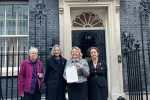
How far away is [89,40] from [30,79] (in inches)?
139

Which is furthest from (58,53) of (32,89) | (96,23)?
(96,23)

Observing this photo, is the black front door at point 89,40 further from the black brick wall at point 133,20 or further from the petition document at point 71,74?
the petition document at point 71,74

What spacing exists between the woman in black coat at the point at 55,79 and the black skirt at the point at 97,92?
637 millimetres

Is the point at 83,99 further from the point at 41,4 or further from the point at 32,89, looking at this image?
the point at 41,4

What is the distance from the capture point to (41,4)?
8000 millimetres

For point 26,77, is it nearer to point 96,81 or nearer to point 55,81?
point 55,81

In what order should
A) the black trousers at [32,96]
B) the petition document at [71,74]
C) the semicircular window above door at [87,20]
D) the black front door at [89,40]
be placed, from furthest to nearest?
the semicircular window above door at [87,20] → the black front door at [89,40] → the black trousers at [32,96] → the petition document at [71,74]

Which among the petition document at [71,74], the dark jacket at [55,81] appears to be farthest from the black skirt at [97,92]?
the dark jacket at [55,81]

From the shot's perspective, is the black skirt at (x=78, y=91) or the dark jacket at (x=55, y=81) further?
the dark jacket at (x=55, y=81)

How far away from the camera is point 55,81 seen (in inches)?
197

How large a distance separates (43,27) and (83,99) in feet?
12.7

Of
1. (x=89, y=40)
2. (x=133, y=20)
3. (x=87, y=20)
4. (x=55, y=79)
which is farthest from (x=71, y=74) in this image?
(x=133, y=20)

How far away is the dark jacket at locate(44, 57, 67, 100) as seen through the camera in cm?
499

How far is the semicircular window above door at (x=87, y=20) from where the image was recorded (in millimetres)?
8281
